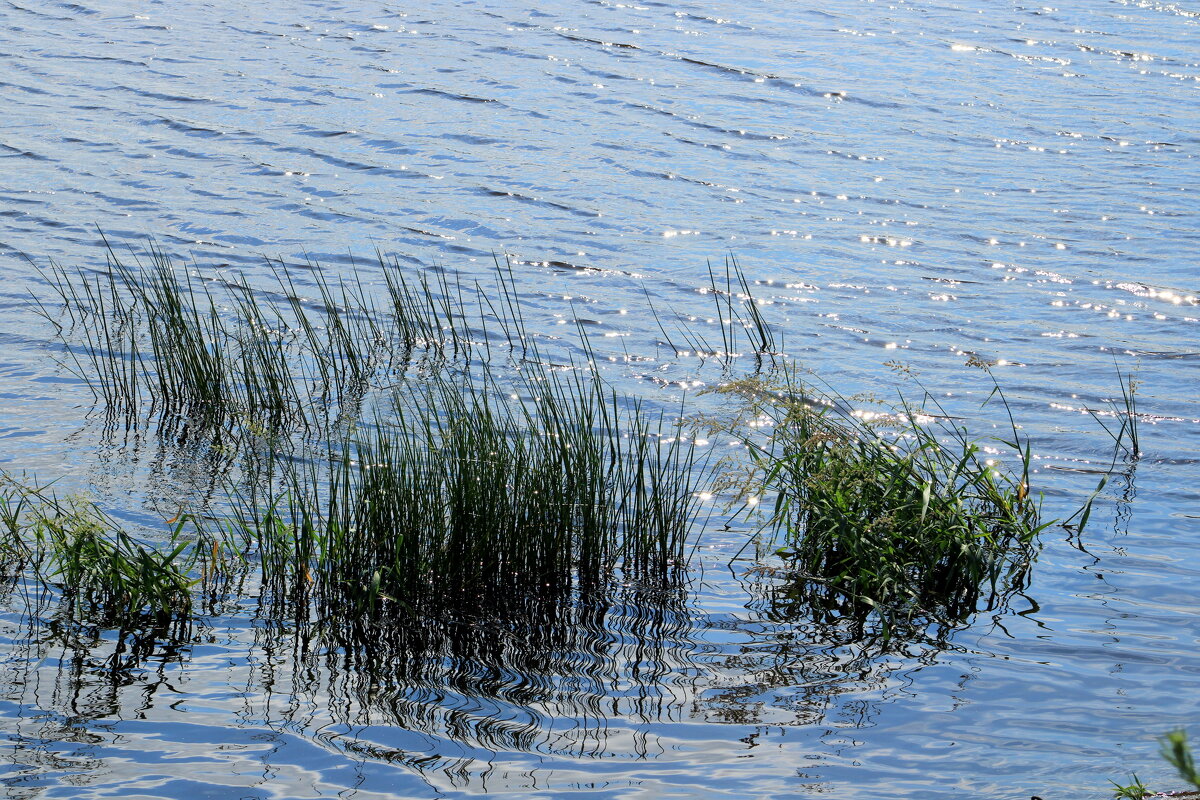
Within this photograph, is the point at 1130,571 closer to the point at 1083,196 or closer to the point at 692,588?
the point at 692,588

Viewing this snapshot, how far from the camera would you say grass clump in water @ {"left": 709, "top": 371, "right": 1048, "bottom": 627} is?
222 inches

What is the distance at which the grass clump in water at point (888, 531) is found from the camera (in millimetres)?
5648

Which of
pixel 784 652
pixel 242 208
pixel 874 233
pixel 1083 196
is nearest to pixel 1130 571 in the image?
pixel 784 652

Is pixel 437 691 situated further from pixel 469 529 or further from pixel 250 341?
pixel 250 341

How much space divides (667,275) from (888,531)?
17.4 ft

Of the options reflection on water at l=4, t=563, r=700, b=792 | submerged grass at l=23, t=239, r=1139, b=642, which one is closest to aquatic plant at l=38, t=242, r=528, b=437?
submerged grass at l=23, t=239, r=1139, b=642

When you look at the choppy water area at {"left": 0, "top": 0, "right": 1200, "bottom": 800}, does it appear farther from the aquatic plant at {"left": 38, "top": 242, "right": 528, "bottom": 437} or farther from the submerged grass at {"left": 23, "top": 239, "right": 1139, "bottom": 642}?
the aquatic plant at {"left": 38, "top": 242, "right": 528, "bottom": 437}

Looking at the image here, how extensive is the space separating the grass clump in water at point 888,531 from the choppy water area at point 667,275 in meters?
0.21

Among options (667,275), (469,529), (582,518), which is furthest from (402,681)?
(667,275)

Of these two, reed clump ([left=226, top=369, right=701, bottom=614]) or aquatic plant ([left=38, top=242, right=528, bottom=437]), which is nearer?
reed clump ([left=226, top=369, right=701, bottom=614])

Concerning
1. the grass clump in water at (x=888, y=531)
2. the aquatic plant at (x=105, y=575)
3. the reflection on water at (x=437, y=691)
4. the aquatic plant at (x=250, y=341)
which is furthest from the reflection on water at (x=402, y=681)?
the aquatic plant at (x=250, y=341)

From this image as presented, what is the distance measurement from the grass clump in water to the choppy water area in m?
0.21

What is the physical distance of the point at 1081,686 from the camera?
519 cm

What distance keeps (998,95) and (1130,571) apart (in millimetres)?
11495
